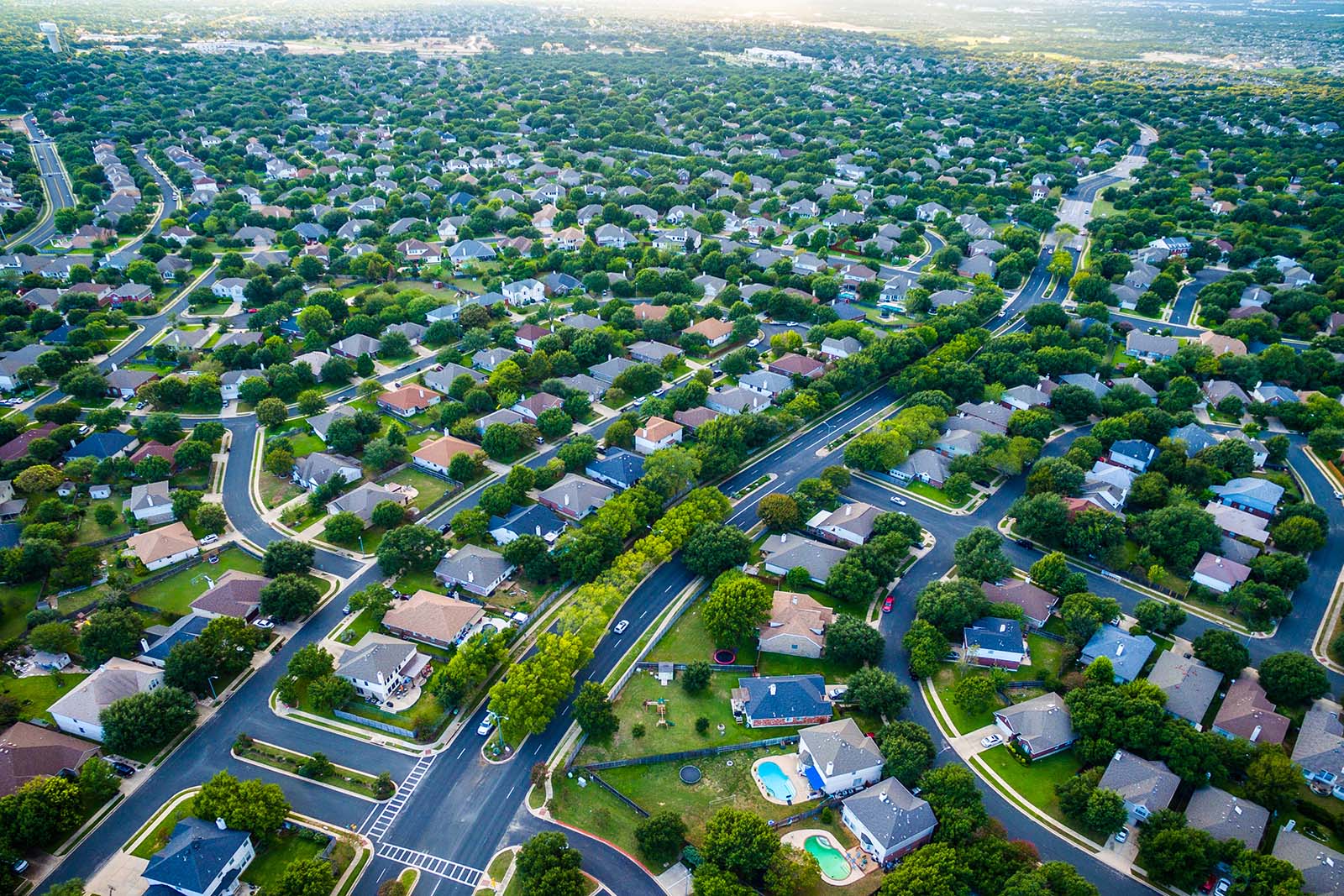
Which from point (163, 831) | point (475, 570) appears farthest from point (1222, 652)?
point (163, 831)

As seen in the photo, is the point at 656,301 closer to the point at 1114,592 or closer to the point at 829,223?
the point at 829,223

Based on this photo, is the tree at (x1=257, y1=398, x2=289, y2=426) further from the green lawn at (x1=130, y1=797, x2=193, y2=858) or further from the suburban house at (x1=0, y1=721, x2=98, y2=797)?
the green lawn at (x1=130, y1=797, x2=193, y2=858)

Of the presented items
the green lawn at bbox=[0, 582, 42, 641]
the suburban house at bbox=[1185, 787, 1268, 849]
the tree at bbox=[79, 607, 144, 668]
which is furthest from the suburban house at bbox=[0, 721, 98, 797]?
the suburban house at bbox=[1185, 787, 1268, 849]

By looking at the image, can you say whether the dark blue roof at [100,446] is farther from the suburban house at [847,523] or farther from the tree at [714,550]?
the suburban house at [847,523]

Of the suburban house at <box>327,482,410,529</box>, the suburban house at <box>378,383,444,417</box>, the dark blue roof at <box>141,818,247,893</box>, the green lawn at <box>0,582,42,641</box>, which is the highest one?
the suburban house at <box>378,383,444,417</box>

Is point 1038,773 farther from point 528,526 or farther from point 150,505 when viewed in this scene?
point 150,505
